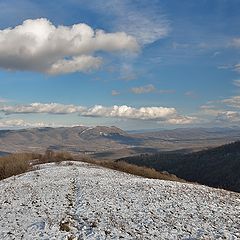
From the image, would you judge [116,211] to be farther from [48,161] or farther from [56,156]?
[56,156]

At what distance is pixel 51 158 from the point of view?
9156 centimetres

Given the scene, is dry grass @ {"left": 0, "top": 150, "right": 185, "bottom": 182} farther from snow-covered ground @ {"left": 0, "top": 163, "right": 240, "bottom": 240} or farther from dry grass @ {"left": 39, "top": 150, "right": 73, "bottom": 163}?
snow-covered ground @ {"left": 0, "top": 163, "right": 240, "bottom": 240}

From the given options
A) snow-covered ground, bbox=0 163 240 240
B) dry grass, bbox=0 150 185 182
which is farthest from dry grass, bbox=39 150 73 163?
snow-covered ground, bbox=0 163 240 240

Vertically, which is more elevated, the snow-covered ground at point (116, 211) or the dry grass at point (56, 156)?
the snow-covered ground at point (116, 211)

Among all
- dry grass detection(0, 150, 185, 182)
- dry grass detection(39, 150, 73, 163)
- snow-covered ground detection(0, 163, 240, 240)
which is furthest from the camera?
dry grass detection(39, 150, 73, 163)

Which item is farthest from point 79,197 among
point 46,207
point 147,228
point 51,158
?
point 51,158

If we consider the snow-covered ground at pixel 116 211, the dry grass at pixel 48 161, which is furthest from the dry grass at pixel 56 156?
the snow-covered ground at pixel 116 211

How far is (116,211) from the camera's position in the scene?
24797 mm

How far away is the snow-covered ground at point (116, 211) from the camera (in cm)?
2014

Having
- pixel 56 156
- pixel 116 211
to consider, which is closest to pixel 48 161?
pixel 56 156

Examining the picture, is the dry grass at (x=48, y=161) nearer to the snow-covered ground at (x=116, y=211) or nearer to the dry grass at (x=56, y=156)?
the dry grass at (x=56, y=156)

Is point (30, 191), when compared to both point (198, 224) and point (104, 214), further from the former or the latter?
point (198, 224)

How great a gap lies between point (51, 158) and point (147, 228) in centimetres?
7284

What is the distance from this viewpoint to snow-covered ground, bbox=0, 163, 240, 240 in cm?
2014
